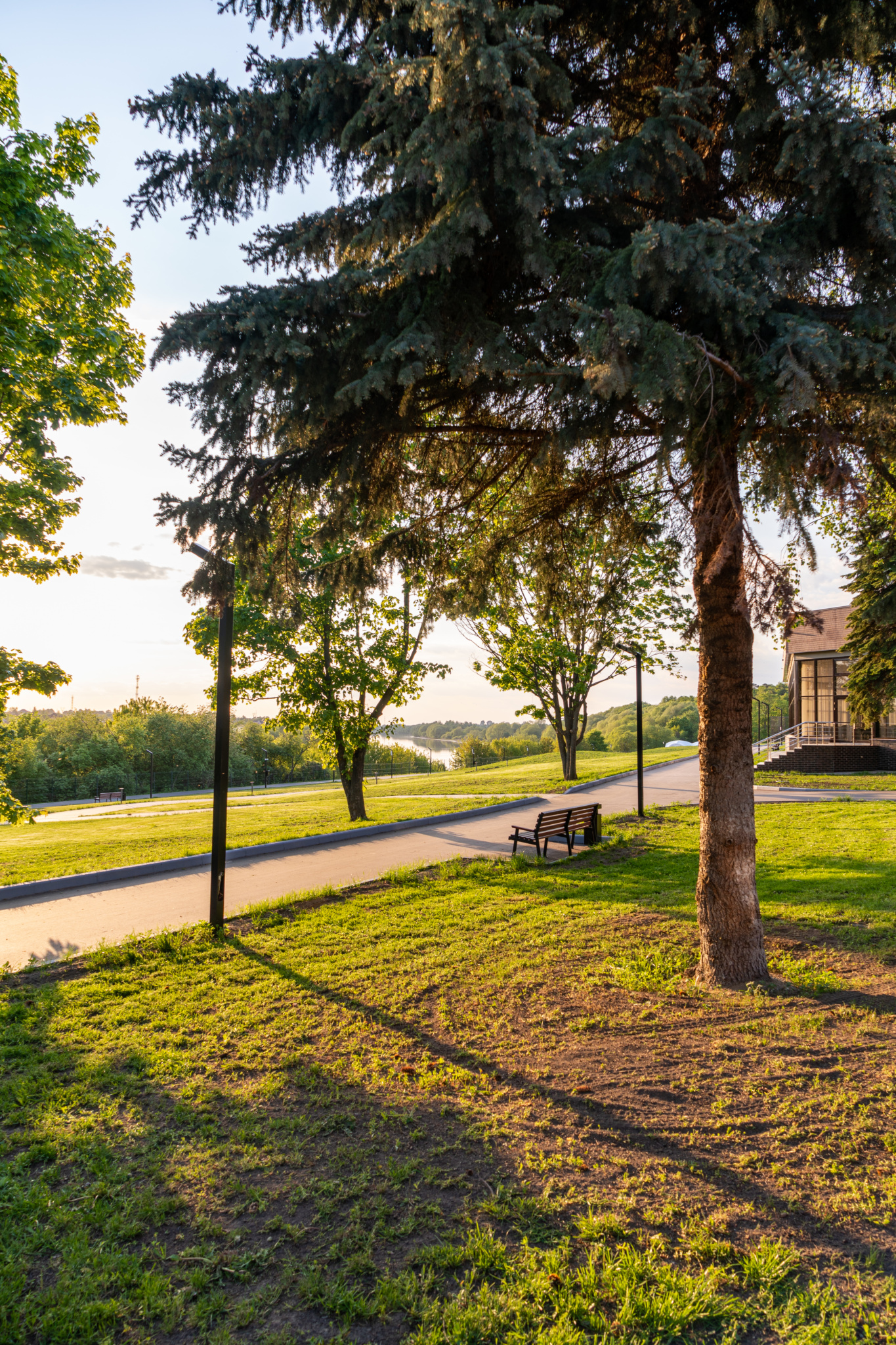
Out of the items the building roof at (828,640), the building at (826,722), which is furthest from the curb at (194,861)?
the building roof at (828,640)

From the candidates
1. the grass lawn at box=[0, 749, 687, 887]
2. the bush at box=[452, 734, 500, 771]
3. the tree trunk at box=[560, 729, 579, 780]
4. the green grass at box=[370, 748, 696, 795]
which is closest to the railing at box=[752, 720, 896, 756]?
the green grass at box=[370, 748, 696, 795]

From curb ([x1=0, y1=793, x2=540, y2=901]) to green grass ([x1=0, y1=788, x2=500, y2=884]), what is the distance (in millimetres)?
249

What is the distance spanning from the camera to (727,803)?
5.36 m

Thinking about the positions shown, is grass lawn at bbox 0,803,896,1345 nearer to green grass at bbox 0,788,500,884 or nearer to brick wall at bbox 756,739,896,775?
green grass at bbox 0,788,500,884

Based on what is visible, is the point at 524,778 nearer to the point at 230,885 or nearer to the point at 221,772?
the point at 230,885

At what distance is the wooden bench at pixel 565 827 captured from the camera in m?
10.5

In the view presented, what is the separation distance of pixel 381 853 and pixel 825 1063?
327 inches

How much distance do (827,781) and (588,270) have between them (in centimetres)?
2197

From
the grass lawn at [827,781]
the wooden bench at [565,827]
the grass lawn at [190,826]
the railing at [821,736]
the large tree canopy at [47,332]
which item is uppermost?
the large tree canopy at [47,332]

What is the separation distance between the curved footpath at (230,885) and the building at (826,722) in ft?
34.6

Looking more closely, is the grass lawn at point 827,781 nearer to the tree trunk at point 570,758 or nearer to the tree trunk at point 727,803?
the tree trunk at point 570,758

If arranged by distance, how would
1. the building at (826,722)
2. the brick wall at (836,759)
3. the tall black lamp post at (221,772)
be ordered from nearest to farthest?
the tall black lamp post at (221,772) < the brick wall at (836,759) < the building at (826,722)

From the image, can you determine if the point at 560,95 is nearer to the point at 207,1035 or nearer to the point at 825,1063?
the point at 825,1063

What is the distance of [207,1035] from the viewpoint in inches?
179
